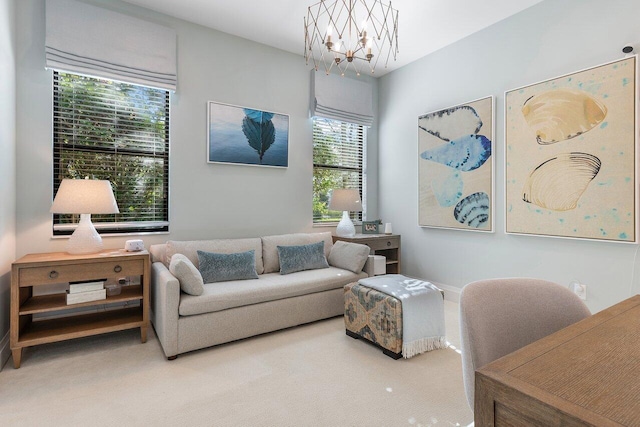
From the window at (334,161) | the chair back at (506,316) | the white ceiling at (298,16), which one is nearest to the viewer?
the chair back at (506,316)

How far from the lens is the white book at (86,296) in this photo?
93.2 inches

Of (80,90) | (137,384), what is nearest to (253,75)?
(80,90)

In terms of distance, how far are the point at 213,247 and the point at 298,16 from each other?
2377mm

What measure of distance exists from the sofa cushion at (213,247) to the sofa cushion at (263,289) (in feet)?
0.97

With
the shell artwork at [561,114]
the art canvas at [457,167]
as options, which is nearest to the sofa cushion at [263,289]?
the art canvas at [457,167]

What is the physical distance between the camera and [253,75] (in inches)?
145

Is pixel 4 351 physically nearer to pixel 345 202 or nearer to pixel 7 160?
pixel 7 160

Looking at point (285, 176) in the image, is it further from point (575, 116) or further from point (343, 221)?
point (575, 116)

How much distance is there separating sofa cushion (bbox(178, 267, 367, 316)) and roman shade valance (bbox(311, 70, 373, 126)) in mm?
2043

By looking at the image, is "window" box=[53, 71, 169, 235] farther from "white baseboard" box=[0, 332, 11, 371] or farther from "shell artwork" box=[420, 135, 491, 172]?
"shell artwork" box=[420, 135, 491, 172]

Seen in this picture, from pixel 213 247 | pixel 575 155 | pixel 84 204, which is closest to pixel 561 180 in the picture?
pixel 575 155

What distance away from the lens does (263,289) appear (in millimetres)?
2738

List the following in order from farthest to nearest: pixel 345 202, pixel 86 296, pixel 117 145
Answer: pixel 345 202
pixel 117 145
pixel 86 296

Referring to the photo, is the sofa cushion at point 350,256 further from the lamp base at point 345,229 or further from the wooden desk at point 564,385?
the wooden desk at point 564,385
